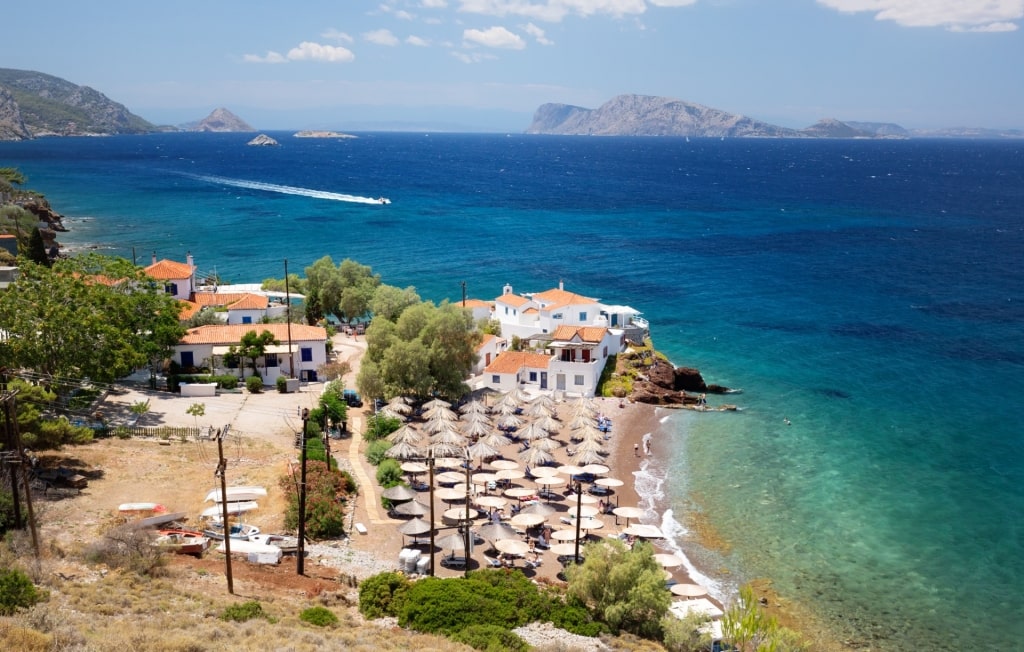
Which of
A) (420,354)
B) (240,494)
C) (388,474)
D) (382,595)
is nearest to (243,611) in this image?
(382,595)

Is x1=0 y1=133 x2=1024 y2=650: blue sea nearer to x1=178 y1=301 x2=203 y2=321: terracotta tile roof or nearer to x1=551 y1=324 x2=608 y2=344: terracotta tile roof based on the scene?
x1=551 y1=324 x2=608 y2=344: terracotta tile roof

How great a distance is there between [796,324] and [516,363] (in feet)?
101

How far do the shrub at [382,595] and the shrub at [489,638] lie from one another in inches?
113

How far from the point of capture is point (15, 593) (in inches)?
826

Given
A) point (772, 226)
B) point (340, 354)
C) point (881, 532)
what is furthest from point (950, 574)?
point (772, 226)

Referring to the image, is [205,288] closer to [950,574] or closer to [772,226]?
[950,574]

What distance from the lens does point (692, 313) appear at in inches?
2972

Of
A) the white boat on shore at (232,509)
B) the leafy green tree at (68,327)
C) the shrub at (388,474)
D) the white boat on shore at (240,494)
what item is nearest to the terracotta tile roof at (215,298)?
the leafy green tree at (68,327)

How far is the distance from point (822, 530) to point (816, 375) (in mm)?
23423

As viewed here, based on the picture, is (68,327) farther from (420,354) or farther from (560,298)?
(560,298)

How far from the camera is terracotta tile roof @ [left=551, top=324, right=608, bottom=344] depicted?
5541 cm

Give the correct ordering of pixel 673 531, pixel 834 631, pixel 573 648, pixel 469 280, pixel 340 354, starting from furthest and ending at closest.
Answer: pixel 469 280 → pixel 340 354 → pixel 673 531 → pixel 834 631 → pixel 573 648

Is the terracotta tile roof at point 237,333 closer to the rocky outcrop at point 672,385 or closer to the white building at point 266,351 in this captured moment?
the white building at point 266,351

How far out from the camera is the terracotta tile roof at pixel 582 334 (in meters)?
55.4
